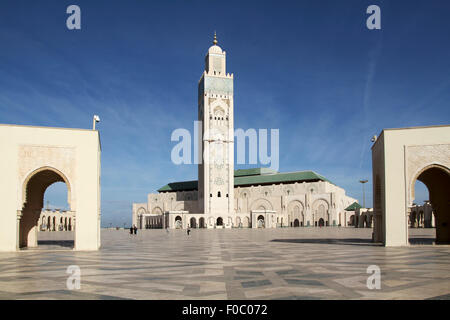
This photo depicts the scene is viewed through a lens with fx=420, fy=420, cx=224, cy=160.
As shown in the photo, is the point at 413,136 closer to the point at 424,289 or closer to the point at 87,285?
the point at 424,289

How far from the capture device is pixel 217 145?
65.6 metres

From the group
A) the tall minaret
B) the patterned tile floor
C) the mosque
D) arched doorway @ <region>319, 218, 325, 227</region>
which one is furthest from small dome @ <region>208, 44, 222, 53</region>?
the patterned tile floor

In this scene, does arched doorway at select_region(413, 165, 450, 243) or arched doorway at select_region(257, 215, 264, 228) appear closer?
arched doorway at select_region(413, 165, 450, 243)

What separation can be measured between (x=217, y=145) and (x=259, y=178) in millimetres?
13525

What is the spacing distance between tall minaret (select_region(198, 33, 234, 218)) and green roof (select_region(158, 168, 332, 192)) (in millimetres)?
10473

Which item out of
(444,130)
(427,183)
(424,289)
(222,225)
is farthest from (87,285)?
(222,225)

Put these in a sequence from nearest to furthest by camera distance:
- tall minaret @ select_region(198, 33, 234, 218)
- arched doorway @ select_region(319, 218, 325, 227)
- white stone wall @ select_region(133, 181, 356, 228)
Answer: white stone wall @ select_region(133, 181, 356, 228)
arched doorway @ select_region(319, 218, 325, 227)
tall minaret @ select_region(198, 33, 234, 218)

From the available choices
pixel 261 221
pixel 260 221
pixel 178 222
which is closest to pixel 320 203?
pixel 261 221

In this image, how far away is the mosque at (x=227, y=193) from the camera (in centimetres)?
6253

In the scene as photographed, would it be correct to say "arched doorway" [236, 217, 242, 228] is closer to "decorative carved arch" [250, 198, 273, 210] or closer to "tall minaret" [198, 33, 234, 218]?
"tall minaret" [198, 33, 234, 218]

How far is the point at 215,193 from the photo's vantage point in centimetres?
6506

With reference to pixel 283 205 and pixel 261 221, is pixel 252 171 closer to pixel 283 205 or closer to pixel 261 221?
pixel 283 205

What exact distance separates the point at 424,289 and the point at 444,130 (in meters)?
11.6

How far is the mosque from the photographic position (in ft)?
205
